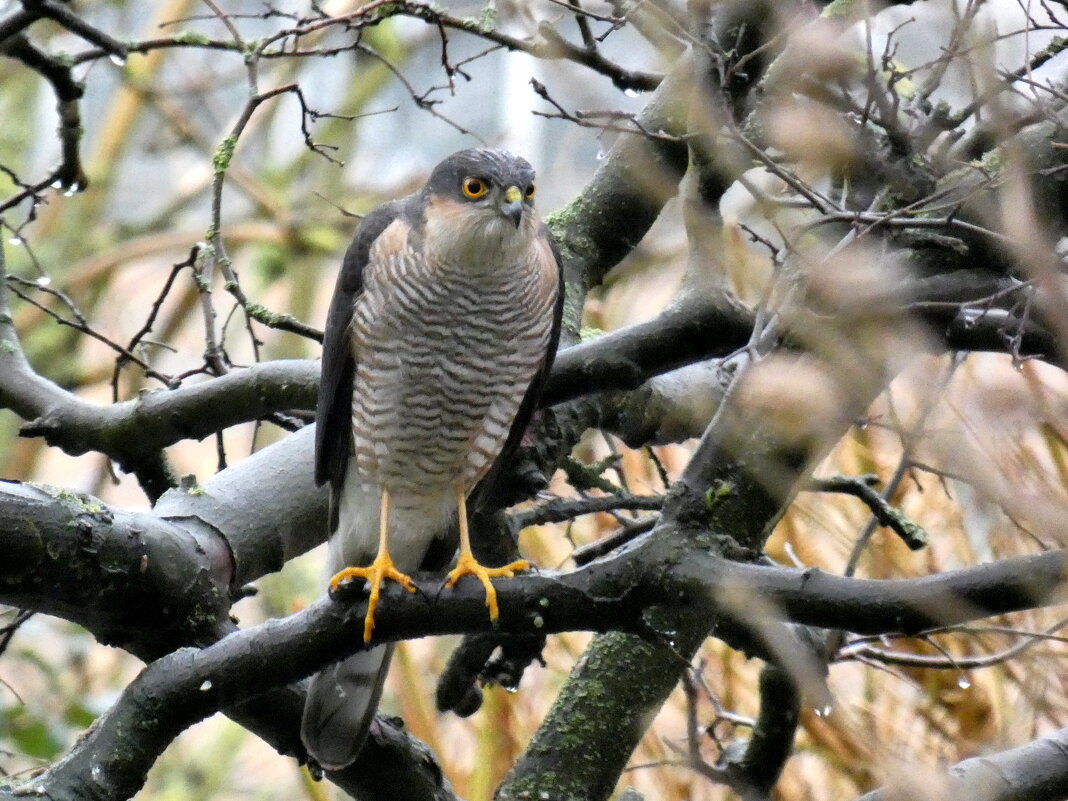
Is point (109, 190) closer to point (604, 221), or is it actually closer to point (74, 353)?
point (74, 353)

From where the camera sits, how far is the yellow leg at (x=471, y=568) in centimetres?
203

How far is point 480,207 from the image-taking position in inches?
115

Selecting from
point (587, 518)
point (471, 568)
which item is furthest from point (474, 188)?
point (587, 518)

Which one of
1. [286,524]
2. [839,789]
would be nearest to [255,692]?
[286,524]

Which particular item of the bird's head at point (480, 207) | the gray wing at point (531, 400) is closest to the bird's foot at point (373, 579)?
the gray wing at point (531, 400)

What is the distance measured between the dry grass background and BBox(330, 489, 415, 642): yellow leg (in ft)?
1.70

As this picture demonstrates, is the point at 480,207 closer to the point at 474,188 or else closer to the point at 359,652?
the point at 474,188

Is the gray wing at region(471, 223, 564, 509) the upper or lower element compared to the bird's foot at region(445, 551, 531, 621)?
upper

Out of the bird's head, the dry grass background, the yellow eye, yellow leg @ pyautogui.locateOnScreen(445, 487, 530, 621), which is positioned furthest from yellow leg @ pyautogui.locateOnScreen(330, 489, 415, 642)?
the yellow eye

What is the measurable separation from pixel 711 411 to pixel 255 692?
57.8 inches

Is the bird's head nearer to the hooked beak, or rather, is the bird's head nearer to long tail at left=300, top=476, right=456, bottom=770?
the hooked beak

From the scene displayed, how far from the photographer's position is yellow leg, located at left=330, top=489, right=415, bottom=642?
2.12 m

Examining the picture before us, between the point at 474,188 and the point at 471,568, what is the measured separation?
2.99ft

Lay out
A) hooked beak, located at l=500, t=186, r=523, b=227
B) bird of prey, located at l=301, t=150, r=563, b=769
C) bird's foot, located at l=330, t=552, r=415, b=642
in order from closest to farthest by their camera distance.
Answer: bird's foot, located at l=330, t=552, r=415, b=642 < hooked beak, located at l=500, t=186, r=523, b=227 < bird of prey, located at l=301, t=150, r=563, b=769
